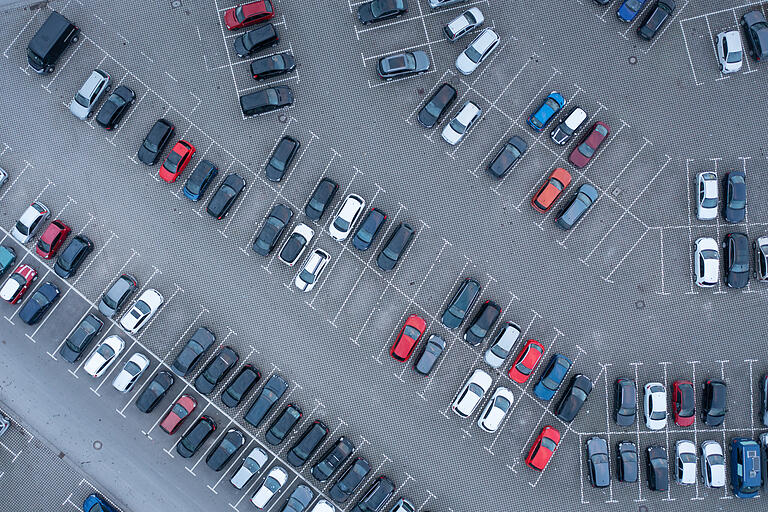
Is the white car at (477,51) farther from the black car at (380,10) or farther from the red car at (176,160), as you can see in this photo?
the red car at (176,160)

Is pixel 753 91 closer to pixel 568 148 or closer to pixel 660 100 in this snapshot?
pixel 660 100

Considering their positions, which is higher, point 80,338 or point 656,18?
point 656,18

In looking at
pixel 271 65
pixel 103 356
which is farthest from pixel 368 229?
pixel 103 356

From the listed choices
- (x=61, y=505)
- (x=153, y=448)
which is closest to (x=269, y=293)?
(x=153, y=448)

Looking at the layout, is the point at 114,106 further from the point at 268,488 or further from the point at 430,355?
the point at 268,488

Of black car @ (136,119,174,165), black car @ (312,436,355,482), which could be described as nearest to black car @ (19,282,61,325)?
black car @ (136,119,174,165)

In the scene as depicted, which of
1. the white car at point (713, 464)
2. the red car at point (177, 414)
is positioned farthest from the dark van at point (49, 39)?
the white car at point (713, 464)
